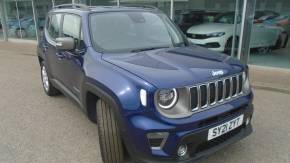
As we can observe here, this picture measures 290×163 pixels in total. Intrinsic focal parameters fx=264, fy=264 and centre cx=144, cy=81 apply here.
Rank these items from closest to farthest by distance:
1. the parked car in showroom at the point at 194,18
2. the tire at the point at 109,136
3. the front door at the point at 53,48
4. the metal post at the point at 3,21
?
the tire at the point at 109,136, the front door at the point at 53,48, the parked car in showroom at the point at 194,18, the metal post at the point at 3,21

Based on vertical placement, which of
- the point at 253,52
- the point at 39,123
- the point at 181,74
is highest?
the point at 181,74

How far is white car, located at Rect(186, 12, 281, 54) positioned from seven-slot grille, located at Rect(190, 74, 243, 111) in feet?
16.7

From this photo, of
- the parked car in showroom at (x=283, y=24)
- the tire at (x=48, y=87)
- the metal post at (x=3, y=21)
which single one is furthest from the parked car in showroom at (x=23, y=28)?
the parked car in showroom at (x=283, y=24)

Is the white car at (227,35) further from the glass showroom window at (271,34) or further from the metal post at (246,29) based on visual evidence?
the metal post at (246,29)

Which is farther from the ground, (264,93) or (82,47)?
(82,47)

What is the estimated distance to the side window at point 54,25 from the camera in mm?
4443

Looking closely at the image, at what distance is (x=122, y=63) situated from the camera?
278cm

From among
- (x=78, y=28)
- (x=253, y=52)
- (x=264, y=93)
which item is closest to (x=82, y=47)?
(x=78, y=28)

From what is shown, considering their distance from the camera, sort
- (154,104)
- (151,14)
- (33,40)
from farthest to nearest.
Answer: (33,40) < (151,14) < (154,104)

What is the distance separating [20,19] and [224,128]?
14514 millimetres

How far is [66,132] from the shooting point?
3816 mm

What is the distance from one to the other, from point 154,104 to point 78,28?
1.82 m

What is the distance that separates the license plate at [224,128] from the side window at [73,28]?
1.89 meters

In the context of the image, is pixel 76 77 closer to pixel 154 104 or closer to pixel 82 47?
pixel 82 47
